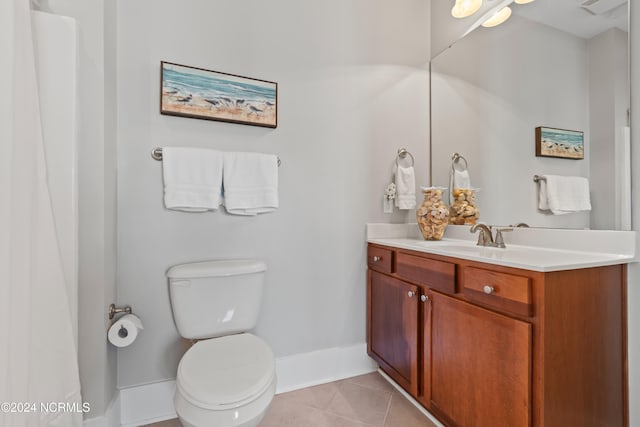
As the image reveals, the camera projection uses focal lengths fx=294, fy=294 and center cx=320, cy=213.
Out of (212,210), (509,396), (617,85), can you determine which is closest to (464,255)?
(509,396)

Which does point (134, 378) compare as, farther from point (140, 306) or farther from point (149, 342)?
point (140, 306)

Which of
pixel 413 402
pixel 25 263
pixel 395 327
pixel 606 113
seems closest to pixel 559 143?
pixel 606 113

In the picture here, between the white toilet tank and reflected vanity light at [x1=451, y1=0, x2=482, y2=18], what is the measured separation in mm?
1952

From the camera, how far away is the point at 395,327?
1577 millimetres

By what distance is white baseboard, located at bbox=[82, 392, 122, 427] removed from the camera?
1189mm

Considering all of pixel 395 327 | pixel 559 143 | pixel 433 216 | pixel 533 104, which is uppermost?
pixel 533 104

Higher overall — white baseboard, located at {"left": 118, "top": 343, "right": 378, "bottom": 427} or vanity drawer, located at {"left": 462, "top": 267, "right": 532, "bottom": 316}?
vanity drawer, located at {"left": 462, "top": 267, "right": 532, "bottom": 316}

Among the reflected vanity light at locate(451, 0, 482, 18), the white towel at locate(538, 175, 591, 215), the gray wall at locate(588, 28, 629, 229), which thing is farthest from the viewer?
the reflected vanity light at locate(451, 0, 482, 18)

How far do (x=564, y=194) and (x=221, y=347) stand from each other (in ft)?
5.36

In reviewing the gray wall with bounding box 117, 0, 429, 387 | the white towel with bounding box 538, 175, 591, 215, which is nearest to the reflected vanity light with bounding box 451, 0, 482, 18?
the gray wall with bounding box 117, 0, 429, 387

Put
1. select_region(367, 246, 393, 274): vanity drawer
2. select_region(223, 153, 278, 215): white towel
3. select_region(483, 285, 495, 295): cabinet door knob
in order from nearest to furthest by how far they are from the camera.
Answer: select_region(483, 285, 495, 295): cabinet door knob, select_region(223, 153, 278, 215): white towel, select_region(367, 246, 393, 274): vanity drawer

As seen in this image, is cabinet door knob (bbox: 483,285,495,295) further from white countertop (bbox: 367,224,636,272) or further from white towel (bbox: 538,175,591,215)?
white towel (bbox: 538,175,591,215)

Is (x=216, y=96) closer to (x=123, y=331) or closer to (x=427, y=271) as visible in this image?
(x=123, y=331)

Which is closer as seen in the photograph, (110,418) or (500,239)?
(110,418)
